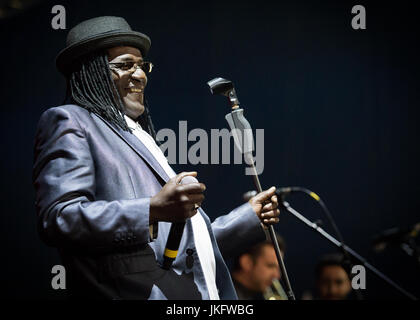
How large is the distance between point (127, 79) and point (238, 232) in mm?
801

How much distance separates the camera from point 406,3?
4758mm

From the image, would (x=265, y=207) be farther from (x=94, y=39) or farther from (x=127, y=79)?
(x=94, y=39)

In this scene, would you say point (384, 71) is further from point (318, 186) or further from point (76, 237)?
point (76, 237)

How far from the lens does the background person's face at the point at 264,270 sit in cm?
396

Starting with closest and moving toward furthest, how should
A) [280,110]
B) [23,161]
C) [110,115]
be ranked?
[110,115] → [23,161] → [280,110]

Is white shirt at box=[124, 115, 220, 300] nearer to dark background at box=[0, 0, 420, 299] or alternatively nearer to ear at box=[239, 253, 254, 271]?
ear at box=[239, 253, 254, 271]

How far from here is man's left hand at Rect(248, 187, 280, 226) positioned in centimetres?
203

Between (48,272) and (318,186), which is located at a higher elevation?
(318,186)

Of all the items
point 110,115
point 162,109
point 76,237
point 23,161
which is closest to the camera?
point 76,237

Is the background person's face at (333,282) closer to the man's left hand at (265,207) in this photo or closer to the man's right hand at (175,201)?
the man's left hand at (265,207)

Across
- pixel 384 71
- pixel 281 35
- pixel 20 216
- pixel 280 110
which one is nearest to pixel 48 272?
pixel 20 216

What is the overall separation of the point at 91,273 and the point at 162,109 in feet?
9.81

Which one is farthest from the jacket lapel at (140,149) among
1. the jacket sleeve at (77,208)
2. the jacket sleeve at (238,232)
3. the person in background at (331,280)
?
the person in background at (331,280)
